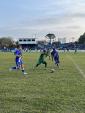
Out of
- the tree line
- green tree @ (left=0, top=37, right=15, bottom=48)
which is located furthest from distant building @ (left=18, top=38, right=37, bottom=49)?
green tree @ (left=0, top=37, right=15, bottom=48)

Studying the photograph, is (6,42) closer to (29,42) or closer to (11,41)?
(11,41)

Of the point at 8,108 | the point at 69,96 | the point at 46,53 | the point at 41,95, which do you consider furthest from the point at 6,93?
the point at 46,53

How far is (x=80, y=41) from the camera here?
572ft

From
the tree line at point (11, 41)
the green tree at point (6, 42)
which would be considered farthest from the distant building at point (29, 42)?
the green tree at point (6, 42)

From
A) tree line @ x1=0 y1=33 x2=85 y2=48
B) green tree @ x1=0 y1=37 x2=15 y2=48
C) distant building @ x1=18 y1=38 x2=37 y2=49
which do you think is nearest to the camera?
→ distant building @ x1=18 y1=38 x2=37 y2=49

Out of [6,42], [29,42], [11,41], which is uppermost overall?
[11,41]

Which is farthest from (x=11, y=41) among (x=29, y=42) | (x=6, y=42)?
(x=29, y=42)

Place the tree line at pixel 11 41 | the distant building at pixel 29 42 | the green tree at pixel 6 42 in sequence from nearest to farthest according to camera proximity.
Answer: the distant building at pixel 29 42 < the tree line at pixel 11 41 < the green tree at pixel 6 42

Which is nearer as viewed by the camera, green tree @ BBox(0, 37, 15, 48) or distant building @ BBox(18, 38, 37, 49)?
distant building @ BBox(18, 38, 37, 49)

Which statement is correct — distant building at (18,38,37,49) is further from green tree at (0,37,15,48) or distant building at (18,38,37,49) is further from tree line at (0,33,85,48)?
green tree at (0,37,15,48)

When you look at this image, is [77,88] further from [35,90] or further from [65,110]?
[65,110]

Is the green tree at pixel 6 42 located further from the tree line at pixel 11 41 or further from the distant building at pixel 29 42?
the distant building at pixel 29 42

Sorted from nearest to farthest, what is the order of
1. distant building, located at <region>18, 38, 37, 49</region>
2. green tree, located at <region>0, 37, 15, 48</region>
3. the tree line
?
distant building, located at <region>18, 38, 37, 49</region>
the tree line
green tree, located at <region>0, 37, 15, 48</region>

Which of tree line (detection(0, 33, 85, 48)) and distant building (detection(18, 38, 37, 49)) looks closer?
distant building (detection(18, 38, 37, 49))
